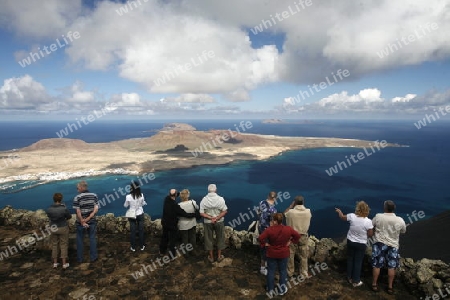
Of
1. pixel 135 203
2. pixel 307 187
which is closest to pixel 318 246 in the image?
pixel 135 203

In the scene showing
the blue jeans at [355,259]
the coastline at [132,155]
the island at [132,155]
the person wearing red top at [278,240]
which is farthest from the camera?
the island at [132,155]

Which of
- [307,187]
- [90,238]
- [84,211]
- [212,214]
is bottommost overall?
[307,187]

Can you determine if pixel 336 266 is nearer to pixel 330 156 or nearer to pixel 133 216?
pixel 133 216

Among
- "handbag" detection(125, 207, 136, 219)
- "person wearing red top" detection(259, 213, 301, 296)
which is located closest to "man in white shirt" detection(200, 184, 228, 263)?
"person wearing red top" detection(259, 213, 301, 296)

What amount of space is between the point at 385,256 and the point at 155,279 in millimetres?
5929

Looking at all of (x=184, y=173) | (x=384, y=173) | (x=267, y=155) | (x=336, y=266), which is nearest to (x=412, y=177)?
(x=384, y=173)

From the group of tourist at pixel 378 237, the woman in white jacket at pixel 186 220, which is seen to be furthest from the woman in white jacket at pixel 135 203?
the group of tourist at pixel 378 237

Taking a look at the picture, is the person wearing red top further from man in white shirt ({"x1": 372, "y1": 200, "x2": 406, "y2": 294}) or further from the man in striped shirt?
the man in striped shirt

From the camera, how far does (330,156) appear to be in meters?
114

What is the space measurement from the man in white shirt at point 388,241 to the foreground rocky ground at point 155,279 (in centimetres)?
60

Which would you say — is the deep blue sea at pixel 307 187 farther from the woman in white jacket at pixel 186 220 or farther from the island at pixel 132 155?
the woman in white jacket at pixel 186 220

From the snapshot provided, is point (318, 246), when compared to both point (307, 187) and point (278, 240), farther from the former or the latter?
point (307, 187)

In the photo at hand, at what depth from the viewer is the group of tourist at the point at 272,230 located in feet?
19.9

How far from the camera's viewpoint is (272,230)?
585cm
